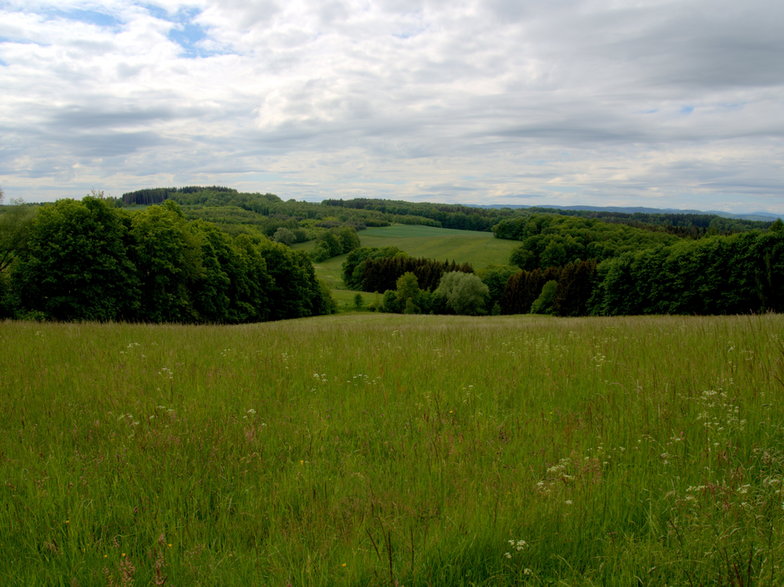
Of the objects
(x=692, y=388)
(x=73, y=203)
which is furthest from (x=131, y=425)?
(x=73, y=203)

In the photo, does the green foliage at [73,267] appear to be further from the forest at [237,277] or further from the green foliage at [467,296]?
the green foliage at [467,296]

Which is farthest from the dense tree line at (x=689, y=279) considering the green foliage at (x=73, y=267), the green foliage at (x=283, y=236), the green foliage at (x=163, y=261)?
the green foliage at (x=283, y=236)

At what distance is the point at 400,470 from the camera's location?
3.81 meters

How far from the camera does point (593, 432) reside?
14.5 ft

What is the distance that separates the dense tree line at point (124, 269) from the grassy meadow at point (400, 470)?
1246 inches

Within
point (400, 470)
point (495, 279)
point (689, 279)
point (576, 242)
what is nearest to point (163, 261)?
point (400, 470)

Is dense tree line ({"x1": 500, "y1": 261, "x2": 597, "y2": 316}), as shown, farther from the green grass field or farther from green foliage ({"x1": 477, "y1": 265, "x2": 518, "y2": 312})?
the green grass field

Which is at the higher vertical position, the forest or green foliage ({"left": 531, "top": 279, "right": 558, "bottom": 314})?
the forest

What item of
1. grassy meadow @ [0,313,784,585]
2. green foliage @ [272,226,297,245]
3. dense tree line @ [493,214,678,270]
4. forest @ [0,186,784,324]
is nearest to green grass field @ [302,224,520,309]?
green foliage @ [272,226,297,245]

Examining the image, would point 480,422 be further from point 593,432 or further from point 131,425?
point 131,425

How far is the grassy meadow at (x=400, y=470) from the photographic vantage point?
2.70 m

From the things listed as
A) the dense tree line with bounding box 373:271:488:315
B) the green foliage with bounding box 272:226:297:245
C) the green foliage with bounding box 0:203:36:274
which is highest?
the green foliage with bounding box 272:226:297:245

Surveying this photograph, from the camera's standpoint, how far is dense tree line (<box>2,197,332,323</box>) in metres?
33.4

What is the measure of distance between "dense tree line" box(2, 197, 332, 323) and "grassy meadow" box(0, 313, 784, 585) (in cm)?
3165
